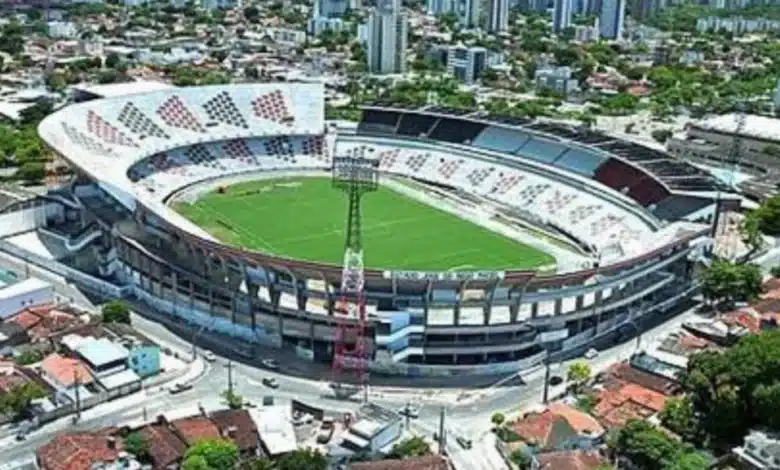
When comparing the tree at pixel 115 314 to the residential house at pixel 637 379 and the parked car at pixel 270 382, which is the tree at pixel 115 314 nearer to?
the parked car at pixel 270 382

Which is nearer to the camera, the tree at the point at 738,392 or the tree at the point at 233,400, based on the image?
the tree at the point at 738,392

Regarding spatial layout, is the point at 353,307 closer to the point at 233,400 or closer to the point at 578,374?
the point at 233,400

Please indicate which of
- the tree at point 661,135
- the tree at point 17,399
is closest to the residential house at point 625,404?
the tree at point 17,399

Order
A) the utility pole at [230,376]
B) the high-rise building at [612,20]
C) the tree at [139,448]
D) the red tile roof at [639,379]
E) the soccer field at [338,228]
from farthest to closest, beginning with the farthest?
the high-rise building at [612,20] < the soccer field at [338,228] < the red tile roof at [639,379] < the utility pole at [230,376] < the tree at [139,448]

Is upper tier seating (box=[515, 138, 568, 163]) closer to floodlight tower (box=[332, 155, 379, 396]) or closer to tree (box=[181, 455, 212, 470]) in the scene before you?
floodlight tower (box=[332, 155, 379, 396])

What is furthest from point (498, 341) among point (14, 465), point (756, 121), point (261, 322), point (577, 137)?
point (756, 121)

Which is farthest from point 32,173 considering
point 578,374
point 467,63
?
point 467,63

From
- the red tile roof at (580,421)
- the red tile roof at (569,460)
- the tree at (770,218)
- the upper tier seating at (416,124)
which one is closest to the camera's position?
the red tile roof at (569,460)
